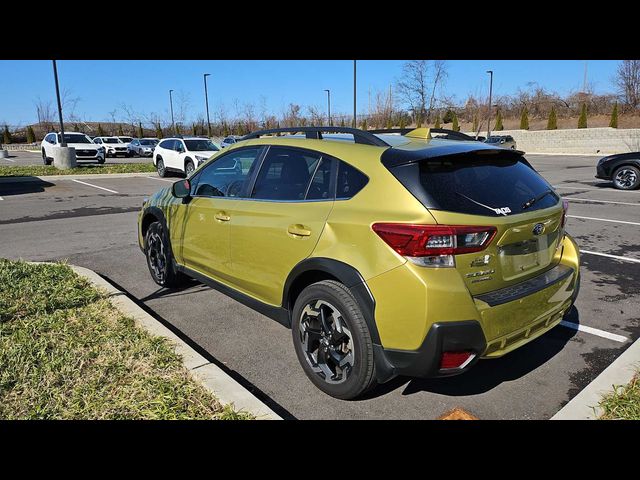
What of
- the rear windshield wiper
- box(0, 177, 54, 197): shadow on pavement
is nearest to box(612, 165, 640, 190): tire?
the rear windshield wiper

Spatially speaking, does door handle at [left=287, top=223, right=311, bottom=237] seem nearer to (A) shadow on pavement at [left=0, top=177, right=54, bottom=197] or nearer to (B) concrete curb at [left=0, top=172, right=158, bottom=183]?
(A) shadow on pavement at [left=0, top=177, right=54, bottom=197]

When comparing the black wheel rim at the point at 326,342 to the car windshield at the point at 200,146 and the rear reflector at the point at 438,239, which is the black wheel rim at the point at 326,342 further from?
the car windshield at the point at 200,146

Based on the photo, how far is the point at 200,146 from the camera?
62.7 ft

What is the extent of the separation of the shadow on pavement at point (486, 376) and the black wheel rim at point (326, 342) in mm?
305

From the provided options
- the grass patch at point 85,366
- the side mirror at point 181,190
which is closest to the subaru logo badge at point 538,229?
the grass patch at point 85,366

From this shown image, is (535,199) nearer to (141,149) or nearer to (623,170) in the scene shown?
(623,170)

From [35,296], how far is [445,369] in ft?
13.1

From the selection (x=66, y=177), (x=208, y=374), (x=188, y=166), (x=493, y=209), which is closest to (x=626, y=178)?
(x=493, y=209)

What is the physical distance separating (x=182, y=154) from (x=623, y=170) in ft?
51.7

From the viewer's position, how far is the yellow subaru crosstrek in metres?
2.38

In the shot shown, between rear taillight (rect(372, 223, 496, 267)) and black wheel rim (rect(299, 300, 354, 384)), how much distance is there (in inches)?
25.9

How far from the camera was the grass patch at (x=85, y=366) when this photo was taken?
264 centimetres
